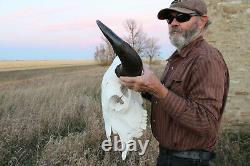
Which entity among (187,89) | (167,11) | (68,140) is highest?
(167,11)

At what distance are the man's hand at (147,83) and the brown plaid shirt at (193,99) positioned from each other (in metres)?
0.07

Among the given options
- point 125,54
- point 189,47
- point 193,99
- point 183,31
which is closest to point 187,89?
point 193,99

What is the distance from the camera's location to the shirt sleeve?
2416 mm

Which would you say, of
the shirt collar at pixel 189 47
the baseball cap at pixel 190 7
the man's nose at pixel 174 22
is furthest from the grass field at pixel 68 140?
the baseball cap at pixel 190 7

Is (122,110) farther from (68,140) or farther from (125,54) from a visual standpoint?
(68,140)

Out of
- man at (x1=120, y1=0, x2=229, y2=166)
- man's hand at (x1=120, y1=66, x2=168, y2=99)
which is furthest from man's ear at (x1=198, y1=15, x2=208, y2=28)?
man's hand at (x1=120, y1=66, x2=168, y2=99)

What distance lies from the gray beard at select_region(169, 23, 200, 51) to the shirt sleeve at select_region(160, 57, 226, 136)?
24 centimetres

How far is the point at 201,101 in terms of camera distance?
2.44 metres

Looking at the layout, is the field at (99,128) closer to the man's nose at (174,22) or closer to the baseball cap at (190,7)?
the man's nose at (174,22)

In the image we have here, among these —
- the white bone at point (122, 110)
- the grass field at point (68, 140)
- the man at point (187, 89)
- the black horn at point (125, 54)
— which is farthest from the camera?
the grass field at point (68, 140)

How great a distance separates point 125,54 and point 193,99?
0.57m

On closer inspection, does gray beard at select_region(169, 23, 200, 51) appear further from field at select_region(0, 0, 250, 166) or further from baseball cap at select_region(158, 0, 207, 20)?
field at select_region(0, 0, 250, 166)

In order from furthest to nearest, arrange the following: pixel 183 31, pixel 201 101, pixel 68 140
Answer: pixel 68 140, pixel 183 31, pixel 201 101

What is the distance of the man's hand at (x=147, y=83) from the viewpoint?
7.68 ft
